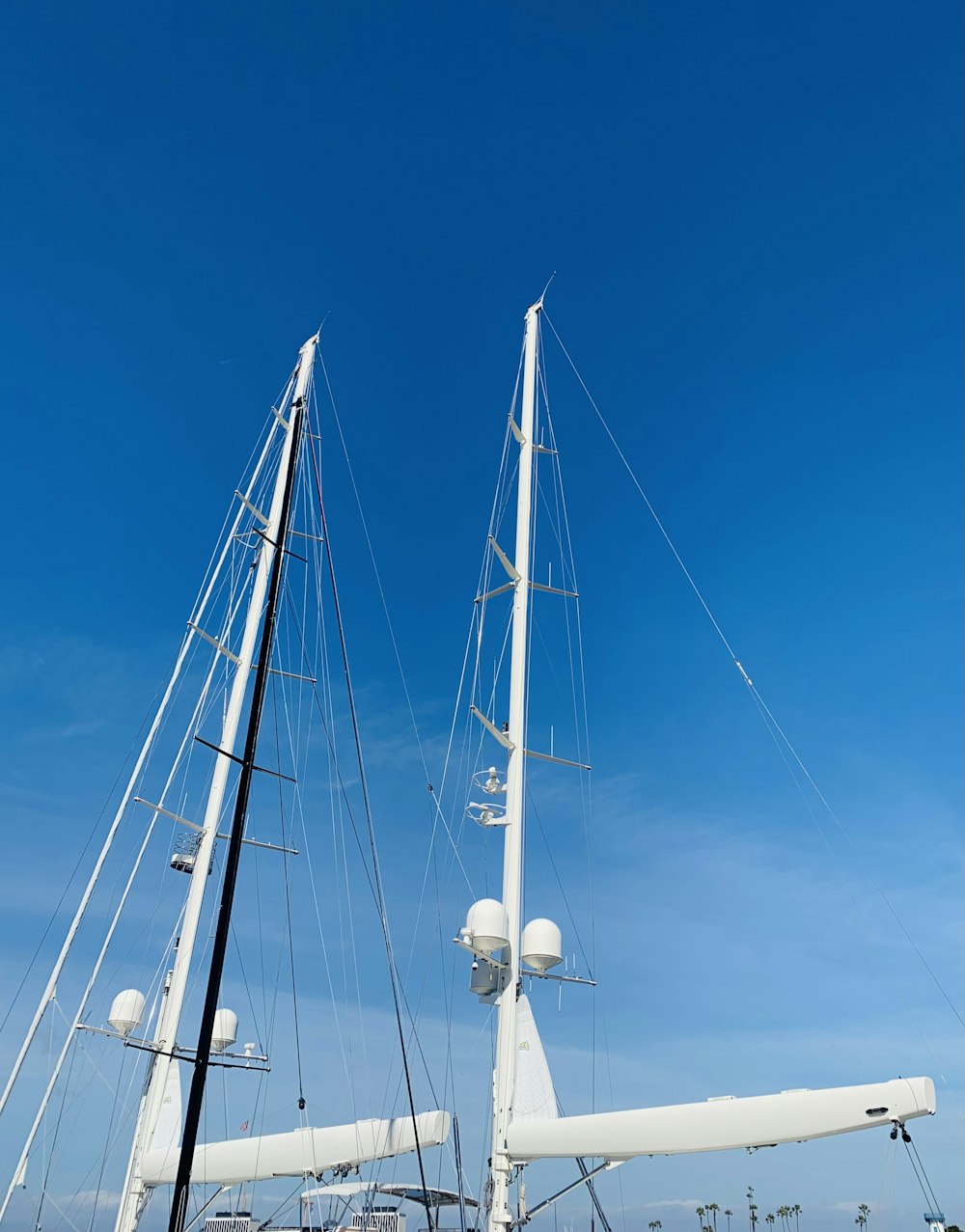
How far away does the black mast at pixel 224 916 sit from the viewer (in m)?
14.0

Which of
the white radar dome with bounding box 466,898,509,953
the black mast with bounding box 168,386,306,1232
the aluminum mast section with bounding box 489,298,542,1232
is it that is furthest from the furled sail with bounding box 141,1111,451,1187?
the black mast with bounding box 168,386,306,1232

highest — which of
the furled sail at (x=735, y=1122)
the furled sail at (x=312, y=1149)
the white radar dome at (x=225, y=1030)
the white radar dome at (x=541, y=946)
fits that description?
the white radar dome at (x=225, y=1030)

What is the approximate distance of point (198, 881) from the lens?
3148 cm

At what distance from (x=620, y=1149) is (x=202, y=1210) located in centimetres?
1348

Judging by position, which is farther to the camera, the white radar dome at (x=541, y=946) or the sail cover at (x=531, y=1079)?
the white radar dome at (x=541, y=946)

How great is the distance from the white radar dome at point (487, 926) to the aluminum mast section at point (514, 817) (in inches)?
10.8

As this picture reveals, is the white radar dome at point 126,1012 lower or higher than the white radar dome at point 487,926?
higher

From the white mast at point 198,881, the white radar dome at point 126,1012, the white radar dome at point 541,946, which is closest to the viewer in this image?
the white radar dome at point 541,946

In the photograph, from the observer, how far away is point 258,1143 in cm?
2423

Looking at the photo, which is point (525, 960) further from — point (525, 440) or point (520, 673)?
point (525, 440)

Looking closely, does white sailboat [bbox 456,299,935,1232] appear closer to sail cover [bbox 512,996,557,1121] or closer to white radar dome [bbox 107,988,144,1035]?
sail cover [bbox 512,996,557,1121]

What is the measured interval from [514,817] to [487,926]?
319 centimetres

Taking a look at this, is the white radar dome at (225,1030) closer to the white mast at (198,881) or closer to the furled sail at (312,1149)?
the white mast at (198,881)

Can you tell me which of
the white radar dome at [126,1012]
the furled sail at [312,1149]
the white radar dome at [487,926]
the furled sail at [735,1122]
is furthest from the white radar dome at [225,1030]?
the furled sail at [735,1122]
